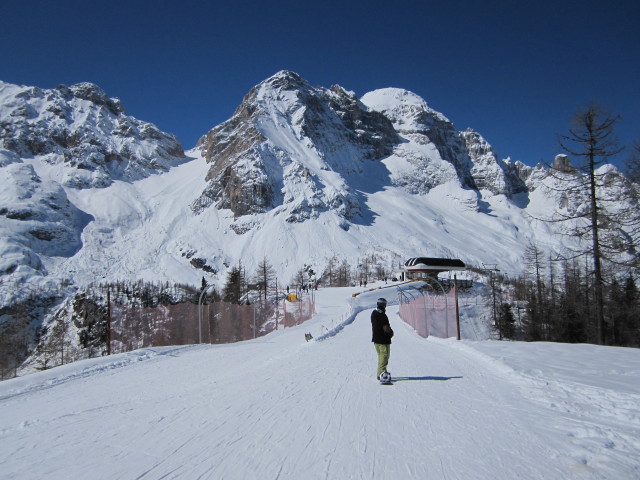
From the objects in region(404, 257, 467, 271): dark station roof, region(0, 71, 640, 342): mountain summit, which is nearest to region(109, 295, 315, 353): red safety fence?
region(404, 257, 467, 271): dark station roof

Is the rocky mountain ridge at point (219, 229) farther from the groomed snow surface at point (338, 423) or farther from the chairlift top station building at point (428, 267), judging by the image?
the groomed snow surface at point (338, 423)

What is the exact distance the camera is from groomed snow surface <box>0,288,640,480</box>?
4.26 meters

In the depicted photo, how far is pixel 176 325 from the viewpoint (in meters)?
24.0

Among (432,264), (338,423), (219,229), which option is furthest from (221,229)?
(338,423)

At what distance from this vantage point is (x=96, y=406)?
7.60m

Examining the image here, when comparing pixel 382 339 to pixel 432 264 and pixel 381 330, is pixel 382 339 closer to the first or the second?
pixel 381 330

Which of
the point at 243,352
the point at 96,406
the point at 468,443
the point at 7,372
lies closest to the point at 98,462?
the point at 96,406

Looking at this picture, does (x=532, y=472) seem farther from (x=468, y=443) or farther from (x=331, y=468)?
(x=331, y=468)

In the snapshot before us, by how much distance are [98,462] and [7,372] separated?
48.8m

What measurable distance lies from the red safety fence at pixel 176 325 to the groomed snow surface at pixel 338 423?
1171cm

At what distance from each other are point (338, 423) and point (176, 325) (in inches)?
800

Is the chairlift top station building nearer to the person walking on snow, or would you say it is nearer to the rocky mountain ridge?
the rocky mountain ridge

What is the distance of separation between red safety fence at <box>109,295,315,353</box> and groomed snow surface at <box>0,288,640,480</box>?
1171 cm

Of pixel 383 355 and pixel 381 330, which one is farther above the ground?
pixel 381 330
